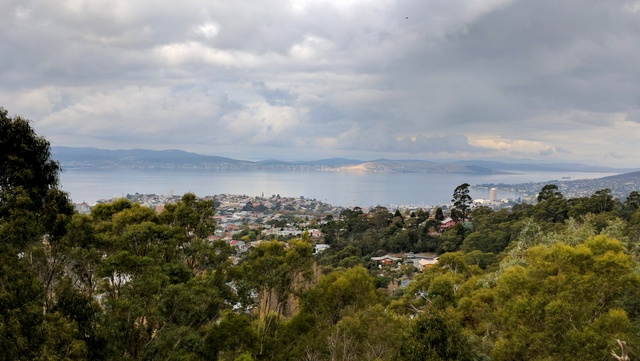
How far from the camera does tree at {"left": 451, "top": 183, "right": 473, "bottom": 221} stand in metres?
29.7

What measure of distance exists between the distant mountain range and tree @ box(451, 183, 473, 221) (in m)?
108

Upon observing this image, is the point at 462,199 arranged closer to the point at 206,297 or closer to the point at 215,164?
the point at 206,297

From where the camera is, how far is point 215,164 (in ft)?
493

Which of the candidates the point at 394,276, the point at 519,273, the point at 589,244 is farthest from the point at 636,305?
the point at 394,276

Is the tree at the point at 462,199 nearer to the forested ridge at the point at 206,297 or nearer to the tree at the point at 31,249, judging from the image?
the forested ridge at the point at 206,297

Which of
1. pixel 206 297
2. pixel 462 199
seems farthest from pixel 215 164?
pixel 206 297

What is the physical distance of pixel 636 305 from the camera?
6770mm

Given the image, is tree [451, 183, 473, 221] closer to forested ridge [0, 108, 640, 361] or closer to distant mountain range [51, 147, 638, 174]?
forested ridge [0, 108, 640, 361]

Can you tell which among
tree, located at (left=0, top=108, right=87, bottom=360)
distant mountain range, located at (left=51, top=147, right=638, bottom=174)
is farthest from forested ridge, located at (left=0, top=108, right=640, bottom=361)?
distant mountain range, located at (left=51, top=147, right=638, bottom=174)

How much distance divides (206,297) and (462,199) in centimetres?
2659

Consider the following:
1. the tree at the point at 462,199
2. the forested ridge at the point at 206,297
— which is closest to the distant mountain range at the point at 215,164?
the tree at the point at 462,199

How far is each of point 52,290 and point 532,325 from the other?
6.67 metres

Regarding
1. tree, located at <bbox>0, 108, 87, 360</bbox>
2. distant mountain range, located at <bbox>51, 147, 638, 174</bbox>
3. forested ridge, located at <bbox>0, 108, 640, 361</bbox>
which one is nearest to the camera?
tree, located at <bbox>0, 108, 87, 360</bbox>

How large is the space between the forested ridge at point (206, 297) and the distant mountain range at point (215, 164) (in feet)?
390
